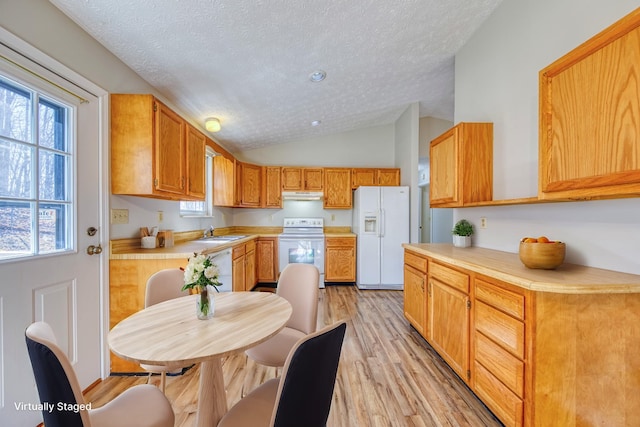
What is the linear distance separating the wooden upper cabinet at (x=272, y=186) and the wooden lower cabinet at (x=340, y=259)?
3.92ft

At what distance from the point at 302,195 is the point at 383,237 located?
1.62 metres

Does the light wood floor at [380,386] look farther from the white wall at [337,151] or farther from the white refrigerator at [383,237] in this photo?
the white wall at [337,151]

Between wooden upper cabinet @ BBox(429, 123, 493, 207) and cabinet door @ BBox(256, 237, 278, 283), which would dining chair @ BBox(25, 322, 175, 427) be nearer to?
wooden upper cabinet @ BBox(429, 123, 493, 207)

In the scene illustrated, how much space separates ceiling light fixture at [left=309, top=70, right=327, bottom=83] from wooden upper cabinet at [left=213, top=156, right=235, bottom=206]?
73.2 inches

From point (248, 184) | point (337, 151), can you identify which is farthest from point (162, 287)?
point (337, 151)

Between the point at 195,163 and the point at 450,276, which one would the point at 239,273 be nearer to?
the point at 195,163

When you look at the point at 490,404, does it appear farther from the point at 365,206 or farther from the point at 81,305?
the point at 365,206

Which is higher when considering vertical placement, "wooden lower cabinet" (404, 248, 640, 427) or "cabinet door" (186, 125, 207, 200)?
"cabinet door" (186, 125, 207, 200)

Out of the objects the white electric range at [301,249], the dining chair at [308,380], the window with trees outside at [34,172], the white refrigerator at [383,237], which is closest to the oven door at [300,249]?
the white electric range at [301,249]

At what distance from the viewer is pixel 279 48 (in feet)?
7.07

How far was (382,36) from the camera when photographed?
2.33m

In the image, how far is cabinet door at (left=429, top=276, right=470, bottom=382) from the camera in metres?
1.74

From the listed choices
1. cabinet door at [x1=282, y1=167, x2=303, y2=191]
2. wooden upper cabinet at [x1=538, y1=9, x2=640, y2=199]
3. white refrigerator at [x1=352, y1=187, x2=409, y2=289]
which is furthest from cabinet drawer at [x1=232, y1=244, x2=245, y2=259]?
wooden upper cabinet at [x1=538, y1=9, x2=640, y2=199]

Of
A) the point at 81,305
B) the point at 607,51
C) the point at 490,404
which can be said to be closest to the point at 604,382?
the point at 490,404
